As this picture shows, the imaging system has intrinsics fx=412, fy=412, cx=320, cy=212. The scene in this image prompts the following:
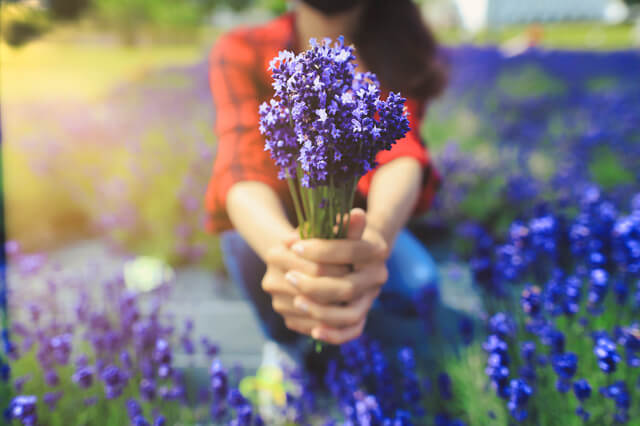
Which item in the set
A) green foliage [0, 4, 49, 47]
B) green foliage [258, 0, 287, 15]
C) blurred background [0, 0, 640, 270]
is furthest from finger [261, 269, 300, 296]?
green foliage [258, 0, 287, 15]

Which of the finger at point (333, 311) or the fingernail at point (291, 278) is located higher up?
the fingernail at point (291, 278)

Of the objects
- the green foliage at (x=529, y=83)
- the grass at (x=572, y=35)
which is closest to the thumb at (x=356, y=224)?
the grass at (x=572, y=35)

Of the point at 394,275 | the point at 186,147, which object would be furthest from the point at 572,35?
the point at 186,147

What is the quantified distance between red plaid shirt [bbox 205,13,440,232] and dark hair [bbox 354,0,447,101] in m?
0.07

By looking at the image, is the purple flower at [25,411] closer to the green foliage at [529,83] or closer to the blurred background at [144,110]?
the blurred background at [144,110]

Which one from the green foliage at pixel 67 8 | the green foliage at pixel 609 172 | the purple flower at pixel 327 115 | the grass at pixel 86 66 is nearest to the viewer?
the purple flower at pixel 327 115

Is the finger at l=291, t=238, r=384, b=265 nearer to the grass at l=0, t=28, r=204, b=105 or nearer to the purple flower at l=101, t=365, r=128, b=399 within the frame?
the purple flower at l=101, t=365, r=128, b=399

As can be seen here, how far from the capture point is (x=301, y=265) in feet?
1.97

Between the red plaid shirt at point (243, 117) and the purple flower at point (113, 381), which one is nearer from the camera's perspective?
the red plaid shirt at point (243, 117)

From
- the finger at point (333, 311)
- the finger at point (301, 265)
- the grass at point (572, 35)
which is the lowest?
the finger at point (333, 311)

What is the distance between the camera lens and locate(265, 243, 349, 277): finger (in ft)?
1.95

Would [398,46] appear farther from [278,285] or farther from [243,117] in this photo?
[278,285]

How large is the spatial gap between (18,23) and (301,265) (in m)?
0.86

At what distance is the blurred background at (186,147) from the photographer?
157cm
